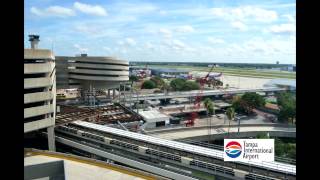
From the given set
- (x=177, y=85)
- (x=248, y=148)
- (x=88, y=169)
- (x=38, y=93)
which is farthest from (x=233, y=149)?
(x=177, y=85)

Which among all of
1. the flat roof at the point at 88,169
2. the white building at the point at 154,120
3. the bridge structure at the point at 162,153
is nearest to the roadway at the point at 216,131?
the white building at the point at 154,120

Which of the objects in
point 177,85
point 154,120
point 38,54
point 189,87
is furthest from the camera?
point 177,85

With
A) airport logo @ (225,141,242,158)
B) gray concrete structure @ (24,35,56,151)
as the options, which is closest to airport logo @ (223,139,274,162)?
airport logo @ (225,141,242,158)

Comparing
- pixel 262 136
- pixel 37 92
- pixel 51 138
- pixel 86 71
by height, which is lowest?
pixel 262 136

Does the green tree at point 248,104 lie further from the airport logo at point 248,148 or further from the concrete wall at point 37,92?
the airport logo at point 248,148

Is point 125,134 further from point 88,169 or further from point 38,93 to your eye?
point 88,169
